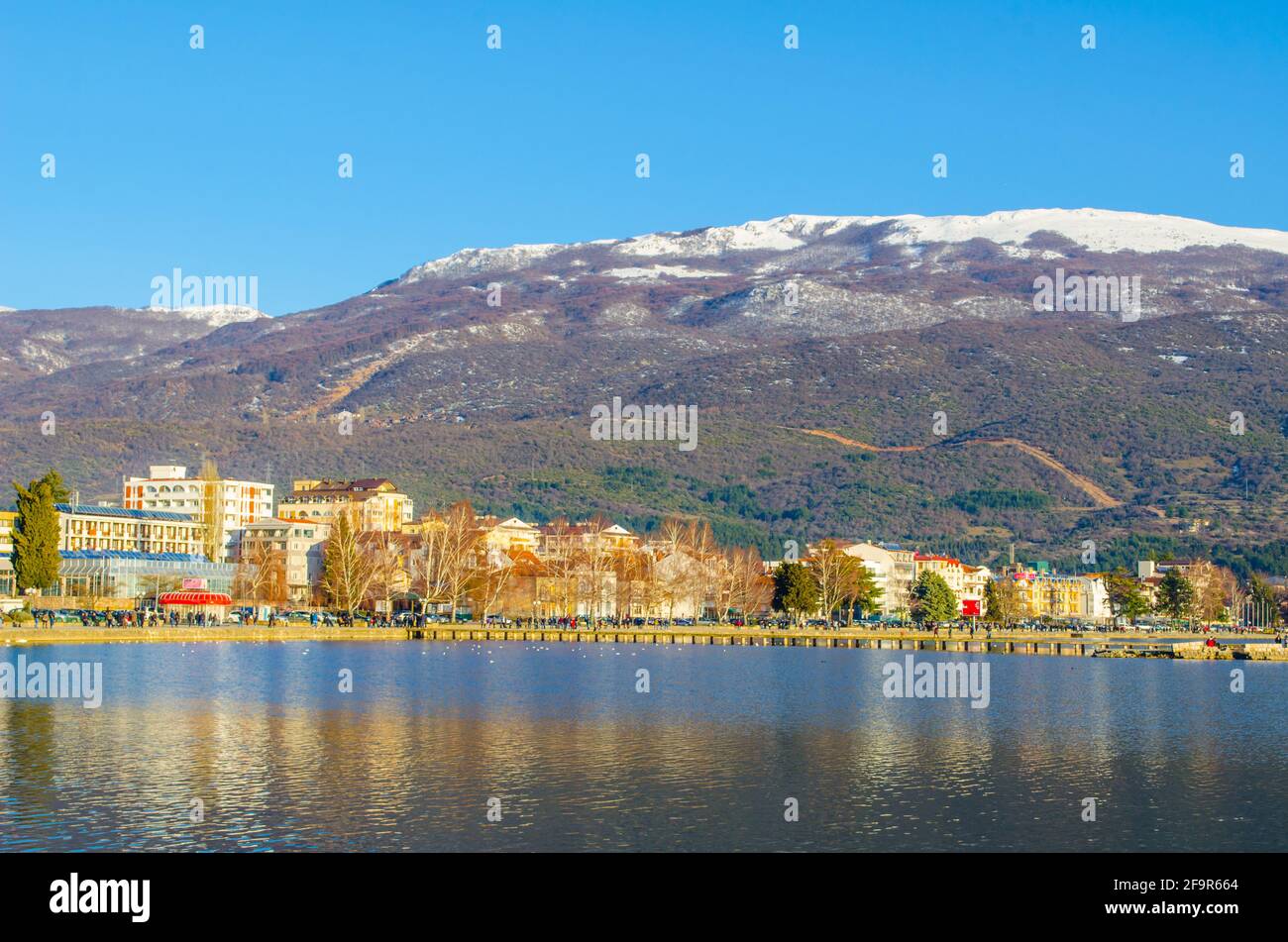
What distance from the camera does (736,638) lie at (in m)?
132

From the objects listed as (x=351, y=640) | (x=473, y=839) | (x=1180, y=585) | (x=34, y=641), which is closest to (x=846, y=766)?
(x=473, y=839)

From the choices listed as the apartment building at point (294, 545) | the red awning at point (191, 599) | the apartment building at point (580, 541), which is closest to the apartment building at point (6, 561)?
the red awning at point (191, 599)

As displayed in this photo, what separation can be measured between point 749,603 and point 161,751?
124 metres

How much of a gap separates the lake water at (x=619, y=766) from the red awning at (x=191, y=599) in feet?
149

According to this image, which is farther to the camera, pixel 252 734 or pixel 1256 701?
pixel 1256 701

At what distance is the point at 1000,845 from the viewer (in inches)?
1255

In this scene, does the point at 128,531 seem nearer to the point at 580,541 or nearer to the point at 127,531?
the point at 127,531

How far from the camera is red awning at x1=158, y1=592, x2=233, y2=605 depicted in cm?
11800

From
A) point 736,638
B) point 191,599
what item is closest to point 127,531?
point 191,599

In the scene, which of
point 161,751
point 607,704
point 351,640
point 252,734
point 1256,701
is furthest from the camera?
point 351,640

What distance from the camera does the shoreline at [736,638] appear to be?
10025 cm

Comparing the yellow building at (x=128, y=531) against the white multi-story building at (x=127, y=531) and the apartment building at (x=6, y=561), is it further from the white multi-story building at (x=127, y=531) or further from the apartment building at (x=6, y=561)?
the apartment building at (x=6, y=561)

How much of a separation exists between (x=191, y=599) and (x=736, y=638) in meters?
45.3
